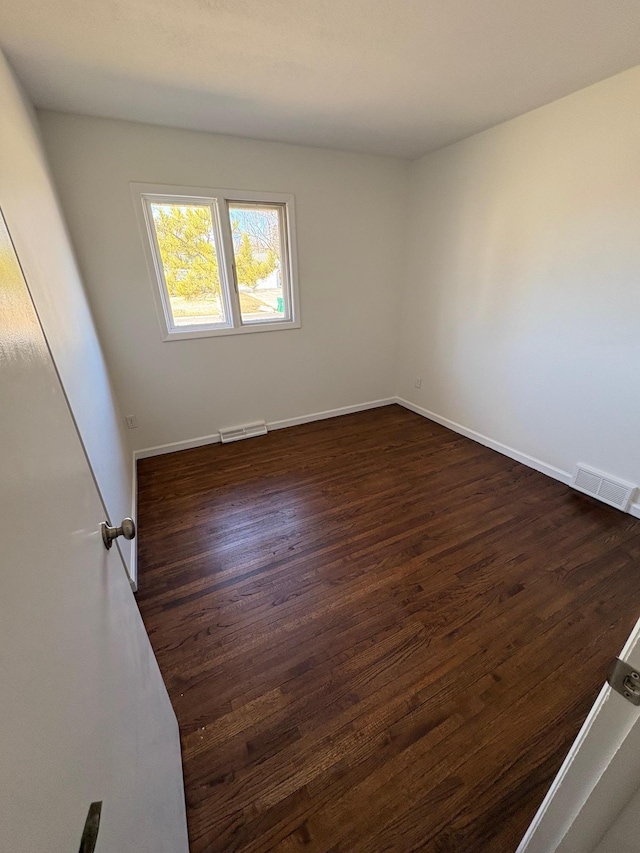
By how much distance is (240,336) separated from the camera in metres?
3.14

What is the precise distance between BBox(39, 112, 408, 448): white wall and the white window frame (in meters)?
0.06

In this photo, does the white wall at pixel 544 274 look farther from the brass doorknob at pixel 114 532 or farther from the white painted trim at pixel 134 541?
the white painted trim at pixel 134 541

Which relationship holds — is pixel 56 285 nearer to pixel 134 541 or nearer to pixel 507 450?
pixel 134 541

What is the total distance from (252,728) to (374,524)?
1241 millimetres

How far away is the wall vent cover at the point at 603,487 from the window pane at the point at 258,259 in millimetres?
2795

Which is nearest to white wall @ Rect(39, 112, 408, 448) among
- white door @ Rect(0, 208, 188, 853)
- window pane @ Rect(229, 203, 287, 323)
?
window pane @ Rect(229, 203, 287, 323)

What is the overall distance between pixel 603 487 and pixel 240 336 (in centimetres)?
305

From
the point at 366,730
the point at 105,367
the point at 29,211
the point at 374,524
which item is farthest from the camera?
the point at 105,367

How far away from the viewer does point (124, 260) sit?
2.57 metres

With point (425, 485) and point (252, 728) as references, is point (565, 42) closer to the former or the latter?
point (425, 485)

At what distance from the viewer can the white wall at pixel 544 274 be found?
206 cm

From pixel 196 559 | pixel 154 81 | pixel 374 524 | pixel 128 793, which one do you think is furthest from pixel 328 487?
pixel 154 81

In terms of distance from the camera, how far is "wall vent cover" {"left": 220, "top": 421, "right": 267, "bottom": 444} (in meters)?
3.33

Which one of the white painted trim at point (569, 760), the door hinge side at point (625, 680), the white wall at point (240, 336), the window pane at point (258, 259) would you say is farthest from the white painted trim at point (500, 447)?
the door hinge side at point (625, 680)
